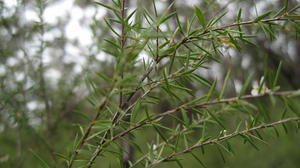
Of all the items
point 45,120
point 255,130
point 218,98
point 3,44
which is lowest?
point 45,120

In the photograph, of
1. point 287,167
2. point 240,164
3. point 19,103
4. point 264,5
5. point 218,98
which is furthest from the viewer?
point 240,164

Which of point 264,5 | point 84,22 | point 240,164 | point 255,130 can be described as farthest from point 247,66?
point 255,130

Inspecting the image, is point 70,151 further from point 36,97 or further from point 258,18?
point 36,97

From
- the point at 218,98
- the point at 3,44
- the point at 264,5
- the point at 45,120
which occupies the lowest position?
the point at 45,120

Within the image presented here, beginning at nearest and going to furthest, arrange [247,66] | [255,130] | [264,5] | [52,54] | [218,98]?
[218,98] < [255,130] < [52,54] < [264,5] < [247,66]

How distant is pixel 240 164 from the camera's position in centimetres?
359

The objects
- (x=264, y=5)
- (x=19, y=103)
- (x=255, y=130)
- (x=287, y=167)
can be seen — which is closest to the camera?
(x=255, y=130)

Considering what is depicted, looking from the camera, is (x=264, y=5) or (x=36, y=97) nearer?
(x=36, y=97)

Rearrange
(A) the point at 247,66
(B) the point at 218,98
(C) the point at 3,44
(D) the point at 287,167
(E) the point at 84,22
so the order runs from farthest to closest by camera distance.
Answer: (A) the point at 247,66 < (D) the point at 287,167 < (E) the point at 84,22 < (C) the point at 3,44 < (B) the point at 218,98

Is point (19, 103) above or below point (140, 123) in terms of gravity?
below

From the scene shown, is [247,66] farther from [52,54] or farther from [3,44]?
[3,44]

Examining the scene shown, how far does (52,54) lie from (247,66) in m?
4.76

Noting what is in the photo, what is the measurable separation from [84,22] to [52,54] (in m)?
0.51

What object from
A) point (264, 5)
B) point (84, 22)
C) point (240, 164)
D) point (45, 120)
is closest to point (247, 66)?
point (240, 164)
